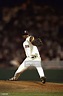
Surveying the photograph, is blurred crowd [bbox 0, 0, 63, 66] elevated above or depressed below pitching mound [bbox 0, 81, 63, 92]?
above

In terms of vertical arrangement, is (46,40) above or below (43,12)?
below

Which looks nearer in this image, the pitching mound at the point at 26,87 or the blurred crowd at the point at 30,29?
the pitching mound at the point at 26,87

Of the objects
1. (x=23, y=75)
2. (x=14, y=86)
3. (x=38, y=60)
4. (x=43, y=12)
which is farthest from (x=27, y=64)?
(x=43, y=12)

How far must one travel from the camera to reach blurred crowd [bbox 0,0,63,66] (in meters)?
9.39

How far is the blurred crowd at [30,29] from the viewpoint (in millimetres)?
9391

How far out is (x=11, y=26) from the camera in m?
9.72

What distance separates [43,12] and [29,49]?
10.5 feet

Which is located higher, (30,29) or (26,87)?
(30,29)

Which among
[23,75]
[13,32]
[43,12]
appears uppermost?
[43,12]

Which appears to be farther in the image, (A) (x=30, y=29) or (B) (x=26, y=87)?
(A) (x=30, y=29)

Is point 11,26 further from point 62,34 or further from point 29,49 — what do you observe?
point 29,49

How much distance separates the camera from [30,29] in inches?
382

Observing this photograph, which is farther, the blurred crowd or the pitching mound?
the blurred crowd

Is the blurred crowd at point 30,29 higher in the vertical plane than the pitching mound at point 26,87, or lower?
higher
